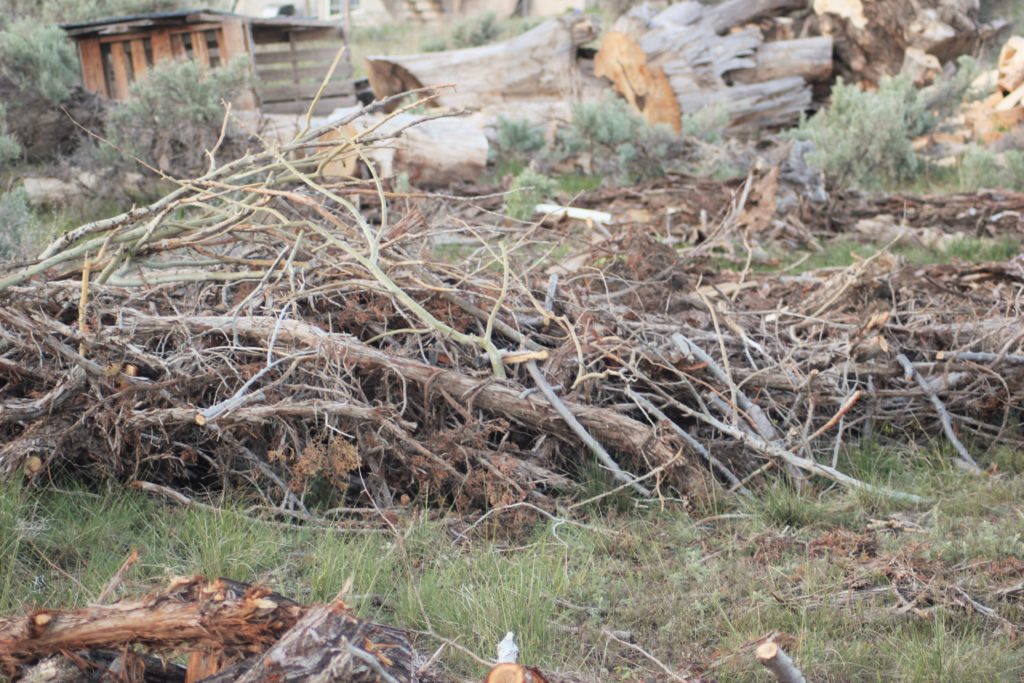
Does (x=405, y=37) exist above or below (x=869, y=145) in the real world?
above

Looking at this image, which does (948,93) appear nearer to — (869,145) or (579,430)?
(869,145)

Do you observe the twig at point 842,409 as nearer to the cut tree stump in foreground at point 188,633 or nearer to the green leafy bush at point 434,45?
the cut tree stump in foreground at point 188,633

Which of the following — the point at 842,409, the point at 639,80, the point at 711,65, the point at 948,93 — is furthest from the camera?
the point at 639,80

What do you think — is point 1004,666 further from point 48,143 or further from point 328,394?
point 48,143

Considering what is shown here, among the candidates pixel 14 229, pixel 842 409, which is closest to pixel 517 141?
pixel 14 229

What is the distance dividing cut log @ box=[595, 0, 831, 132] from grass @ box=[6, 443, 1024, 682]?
8.83 metres

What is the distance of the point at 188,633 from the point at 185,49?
11416 mm

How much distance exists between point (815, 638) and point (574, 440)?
138 centimetres

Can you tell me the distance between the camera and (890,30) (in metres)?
13.1

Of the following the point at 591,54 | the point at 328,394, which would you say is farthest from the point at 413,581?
the point at 591,54

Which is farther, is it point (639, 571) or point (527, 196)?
point (527, 196)

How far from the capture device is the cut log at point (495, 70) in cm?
1305

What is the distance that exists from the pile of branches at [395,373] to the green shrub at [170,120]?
4677mm

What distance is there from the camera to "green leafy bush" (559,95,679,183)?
9586 millimetres
